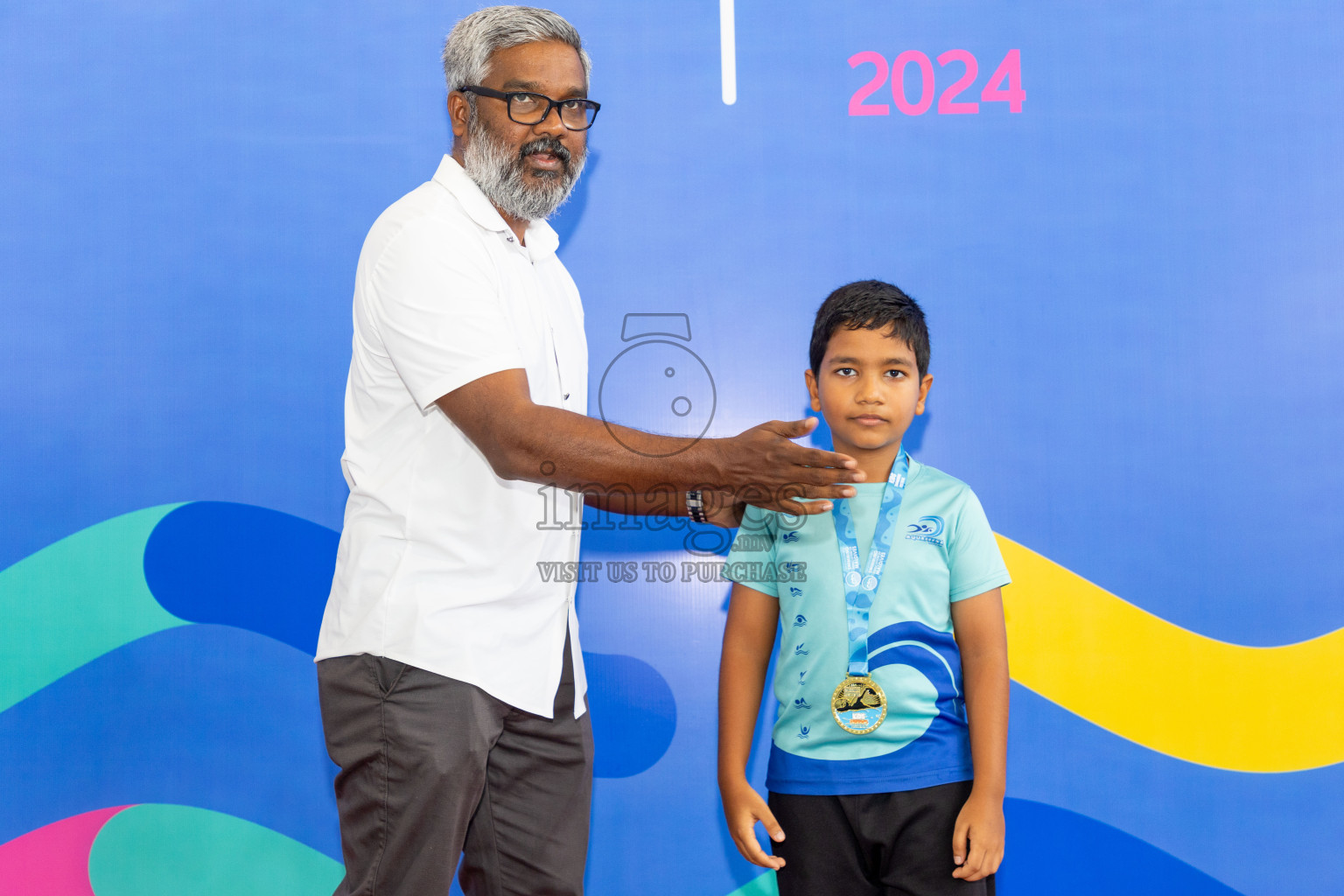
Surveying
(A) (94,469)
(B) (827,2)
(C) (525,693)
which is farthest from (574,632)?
(B) (827,2)

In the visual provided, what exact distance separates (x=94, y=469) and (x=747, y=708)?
1685mm

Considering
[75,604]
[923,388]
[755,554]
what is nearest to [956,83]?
[923,388]

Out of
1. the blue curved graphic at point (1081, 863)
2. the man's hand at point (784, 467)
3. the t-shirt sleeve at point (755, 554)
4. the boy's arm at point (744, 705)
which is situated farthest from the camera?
the blue curved graphic at point (1081, 863)

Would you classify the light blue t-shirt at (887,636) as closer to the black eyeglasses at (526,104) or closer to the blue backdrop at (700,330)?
the blue backdrop at (700,330)

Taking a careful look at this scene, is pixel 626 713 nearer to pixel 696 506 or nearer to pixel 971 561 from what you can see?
pixel 696 506

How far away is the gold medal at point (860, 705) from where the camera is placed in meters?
1.55

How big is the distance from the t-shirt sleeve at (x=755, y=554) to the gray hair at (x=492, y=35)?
33.7 inches

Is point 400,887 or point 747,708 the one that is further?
point 747,708

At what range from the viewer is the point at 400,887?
1490mm

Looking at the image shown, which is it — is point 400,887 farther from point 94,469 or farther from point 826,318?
point 94,469

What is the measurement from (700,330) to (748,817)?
3.70 ft

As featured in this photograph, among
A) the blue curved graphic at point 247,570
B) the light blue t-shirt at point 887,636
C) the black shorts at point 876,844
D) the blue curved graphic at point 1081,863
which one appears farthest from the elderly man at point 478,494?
the blue curved graphic at point 1081,863

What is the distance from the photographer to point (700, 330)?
2.28m

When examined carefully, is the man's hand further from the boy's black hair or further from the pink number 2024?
the pink number 2024
